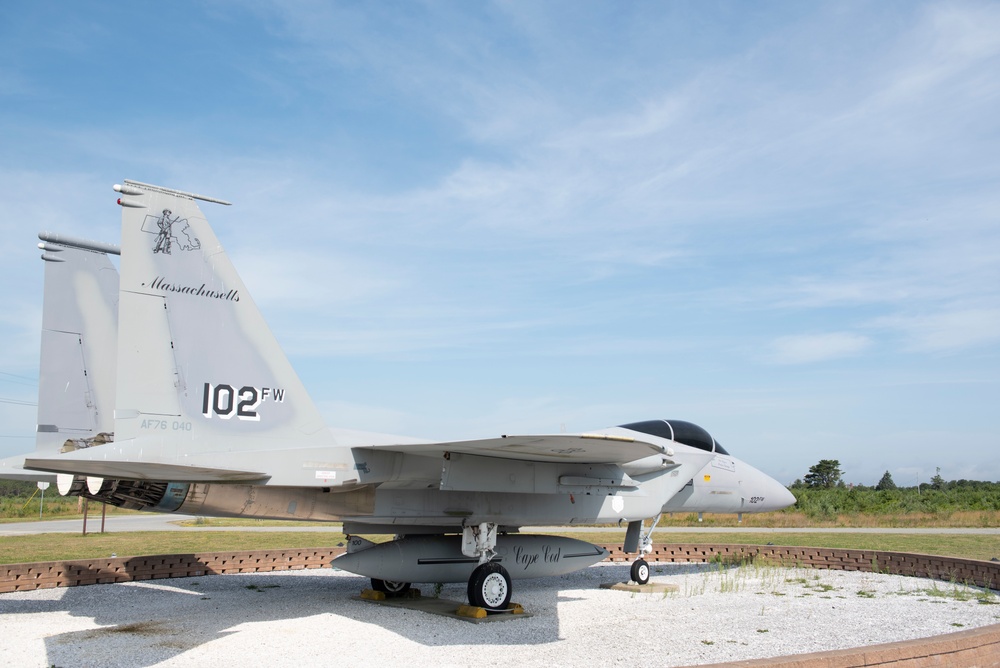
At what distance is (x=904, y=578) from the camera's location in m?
13.2

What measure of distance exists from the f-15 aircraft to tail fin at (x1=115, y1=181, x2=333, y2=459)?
0.01 m

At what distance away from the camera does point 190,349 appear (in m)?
7.96

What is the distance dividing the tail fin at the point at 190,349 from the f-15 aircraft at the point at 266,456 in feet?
0.04

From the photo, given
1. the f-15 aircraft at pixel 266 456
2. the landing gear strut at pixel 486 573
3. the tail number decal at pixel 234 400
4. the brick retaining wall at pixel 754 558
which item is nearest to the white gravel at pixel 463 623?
the brick retaining wall at pixel 754 558

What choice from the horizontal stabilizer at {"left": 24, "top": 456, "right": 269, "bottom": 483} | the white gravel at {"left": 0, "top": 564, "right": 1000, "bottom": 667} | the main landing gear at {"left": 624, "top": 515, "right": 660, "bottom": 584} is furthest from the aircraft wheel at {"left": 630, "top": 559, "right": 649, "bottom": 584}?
the horizontal stabilizer at {"left": 24, "top": 456, "right": 269, "bottom": 483}

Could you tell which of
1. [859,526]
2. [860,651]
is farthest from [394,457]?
[859,526]

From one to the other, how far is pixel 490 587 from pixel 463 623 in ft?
2.15

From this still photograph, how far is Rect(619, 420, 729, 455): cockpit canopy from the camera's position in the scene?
12461mm

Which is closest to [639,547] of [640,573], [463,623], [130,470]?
[640,573]

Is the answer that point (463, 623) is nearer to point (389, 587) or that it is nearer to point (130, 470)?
point (389, 587)

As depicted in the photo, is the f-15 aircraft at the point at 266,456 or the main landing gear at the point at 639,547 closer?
the f-15 aircraft at the point at 266,456

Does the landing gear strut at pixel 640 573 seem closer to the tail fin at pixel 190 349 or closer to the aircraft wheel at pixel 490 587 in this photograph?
the aircraft wheel at pixel 490 587

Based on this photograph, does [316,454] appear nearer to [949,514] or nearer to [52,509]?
[949,514]

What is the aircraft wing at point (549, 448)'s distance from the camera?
7.73 meters
